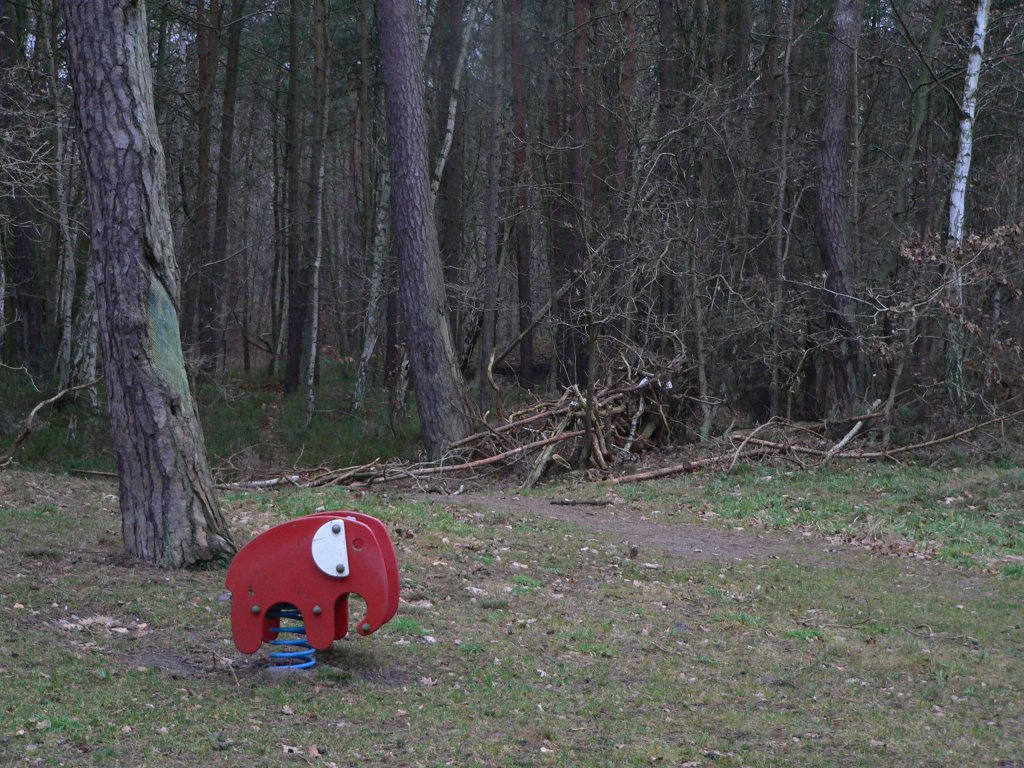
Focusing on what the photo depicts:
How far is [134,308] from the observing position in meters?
7.13

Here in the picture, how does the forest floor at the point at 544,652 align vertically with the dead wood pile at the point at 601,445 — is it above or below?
below

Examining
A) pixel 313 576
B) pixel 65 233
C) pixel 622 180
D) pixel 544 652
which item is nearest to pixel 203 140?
pixel 65 233

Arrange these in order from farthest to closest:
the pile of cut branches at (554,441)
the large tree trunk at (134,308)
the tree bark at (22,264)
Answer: the tree bark at (22,264), the pile of cut branches at (554,441), the large tree trunk at (134,308)

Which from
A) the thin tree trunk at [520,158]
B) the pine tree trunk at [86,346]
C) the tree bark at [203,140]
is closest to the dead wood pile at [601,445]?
the pine tree trunk at [86,346]

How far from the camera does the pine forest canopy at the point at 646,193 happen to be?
1586 cm

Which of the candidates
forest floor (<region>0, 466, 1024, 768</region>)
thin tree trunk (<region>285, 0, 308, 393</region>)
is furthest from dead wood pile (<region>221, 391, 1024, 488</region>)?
thin tree trunk (<region>285, 0, 308, 393</region>)

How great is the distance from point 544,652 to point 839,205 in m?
13.8

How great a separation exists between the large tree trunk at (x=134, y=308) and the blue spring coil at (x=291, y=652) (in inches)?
72.6

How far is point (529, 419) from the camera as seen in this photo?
15.7m

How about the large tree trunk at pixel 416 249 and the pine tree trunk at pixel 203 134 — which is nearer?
the large tree trunk at pixel 416 249

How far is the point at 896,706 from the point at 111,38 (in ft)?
21.9

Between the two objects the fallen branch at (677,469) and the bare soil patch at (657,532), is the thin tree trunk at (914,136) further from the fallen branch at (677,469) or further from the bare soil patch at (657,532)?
the bare soil patch at (657,532)

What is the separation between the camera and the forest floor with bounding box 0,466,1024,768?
15.4 feet

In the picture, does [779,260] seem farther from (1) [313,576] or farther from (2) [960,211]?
(1) [313,576]
